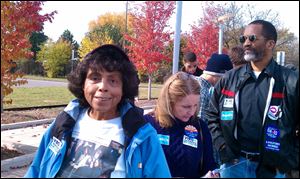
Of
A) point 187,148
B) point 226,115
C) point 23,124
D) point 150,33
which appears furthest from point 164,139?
point 150,33

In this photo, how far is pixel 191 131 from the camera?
263cm

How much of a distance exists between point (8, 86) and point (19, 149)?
4.39 feet

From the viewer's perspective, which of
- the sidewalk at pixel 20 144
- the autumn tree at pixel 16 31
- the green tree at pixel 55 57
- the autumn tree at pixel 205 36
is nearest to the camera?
the sidewalk at pixel 20 144

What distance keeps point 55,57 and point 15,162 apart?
30732 mm

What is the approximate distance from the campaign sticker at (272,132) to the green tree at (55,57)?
95.3 ft

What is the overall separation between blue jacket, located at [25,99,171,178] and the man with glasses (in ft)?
2.57

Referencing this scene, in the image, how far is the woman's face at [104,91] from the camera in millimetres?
1946

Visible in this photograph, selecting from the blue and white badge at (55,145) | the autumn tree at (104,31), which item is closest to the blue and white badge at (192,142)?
the blue and white badge at (55,145)

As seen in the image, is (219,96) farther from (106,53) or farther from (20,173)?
(20,173)

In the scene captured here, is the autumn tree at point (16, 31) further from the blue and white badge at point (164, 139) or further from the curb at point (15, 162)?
the blue and white badge at point (164, 139)

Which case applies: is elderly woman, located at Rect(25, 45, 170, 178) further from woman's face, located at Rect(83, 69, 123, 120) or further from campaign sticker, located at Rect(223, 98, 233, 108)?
campaign sticker, located at Rect(223, 98, 233, 108)

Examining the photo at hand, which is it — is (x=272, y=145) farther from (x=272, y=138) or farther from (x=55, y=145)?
(x=55, y=145)

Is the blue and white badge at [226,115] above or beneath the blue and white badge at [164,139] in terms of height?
above

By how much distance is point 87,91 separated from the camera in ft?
6.58
